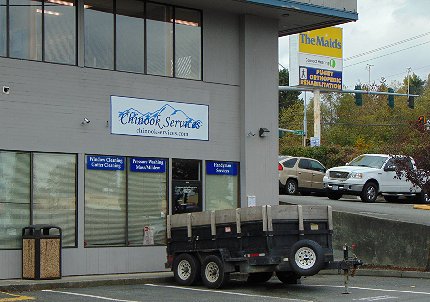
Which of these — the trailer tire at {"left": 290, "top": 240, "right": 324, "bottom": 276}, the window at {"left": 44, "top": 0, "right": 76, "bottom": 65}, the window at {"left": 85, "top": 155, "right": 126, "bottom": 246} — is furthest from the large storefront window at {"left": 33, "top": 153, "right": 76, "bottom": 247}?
the trailer tire at {"left": 290, "top": 240, "right": 324, "bottom": 276}

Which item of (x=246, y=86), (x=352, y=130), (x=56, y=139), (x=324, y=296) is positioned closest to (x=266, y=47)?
(x=246, y=86)

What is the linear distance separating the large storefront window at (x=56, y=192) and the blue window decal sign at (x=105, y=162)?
0.48 meters

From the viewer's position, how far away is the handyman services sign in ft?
71.7

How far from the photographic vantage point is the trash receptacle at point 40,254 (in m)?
19.1

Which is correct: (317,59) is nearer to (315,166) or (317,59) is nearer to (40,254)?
(315,166)

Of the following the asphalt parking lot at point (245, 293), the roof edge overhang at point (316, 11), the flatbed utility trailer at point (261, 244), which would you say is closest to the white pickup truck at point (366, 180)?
the roof edge overhang at point (316, 11)

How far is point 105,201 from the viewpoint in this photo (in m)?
21.4

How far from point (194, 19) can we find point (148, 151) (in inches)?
158

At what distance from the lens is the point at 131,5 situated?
72.9 feet

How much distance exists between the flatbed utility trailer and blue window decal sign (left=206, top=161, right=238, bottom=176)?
4.65m

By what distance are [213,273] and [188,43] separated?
761 cm

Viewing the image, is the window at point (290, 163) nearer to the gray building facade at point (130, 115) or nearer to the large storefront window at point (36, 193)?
the gray building facade at point (130, 115)

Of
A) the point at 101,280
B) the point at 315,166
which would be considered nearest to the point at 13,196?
the point at 101,280

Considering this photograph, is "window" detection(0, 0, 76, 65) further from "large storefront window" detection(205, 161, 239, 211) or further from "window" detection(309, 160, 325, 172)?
"window" detection(309, 160, 325, 172)
